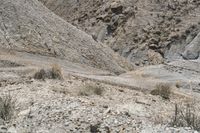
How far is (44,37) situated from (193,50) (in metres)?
18.9

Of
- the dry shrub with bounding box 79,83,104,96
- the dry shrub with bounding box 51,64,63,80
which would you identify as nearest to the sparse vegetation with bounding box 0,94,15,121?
the dry shrub with bounding box 79,83,104,96

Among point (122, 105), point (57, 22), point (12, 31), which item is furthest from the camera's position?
point (57, 22)

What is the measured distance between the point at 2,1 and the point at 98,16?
80.8 feet

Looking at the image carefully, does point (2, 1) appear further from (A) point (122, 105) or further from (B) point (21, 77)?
(A) point (122, 105)

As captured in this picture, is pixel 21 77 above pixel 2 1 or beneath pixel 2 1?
beneath

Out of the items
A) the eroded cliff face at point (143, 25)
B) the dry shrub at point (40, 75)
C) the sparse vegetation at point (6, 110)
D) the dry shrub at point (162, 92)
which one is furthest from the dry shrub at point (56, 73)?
the eroded cliff face at point (143, 25)

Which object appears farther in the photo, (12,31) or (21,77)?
(12,31)

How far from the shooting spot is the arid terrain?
1188 cm

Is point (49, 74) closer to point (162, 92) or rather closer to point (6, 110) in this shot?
point (162, 92)

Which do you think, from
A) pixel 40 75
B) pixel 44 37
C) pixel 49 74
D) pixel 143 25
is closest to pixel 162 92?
pixel 49 74

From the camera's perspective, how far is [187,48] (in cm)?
4716

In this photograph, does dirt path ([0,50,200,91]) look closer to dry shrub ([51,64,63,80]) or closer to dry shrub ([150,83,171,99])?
dry shrub ([150,83,171,99])

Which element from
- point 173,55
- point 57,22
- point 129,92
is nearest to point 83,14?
point 173,55

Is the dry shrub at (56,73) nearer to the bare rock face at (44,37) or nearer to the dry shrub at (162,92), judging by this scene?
the dry shrub at (162,92)
